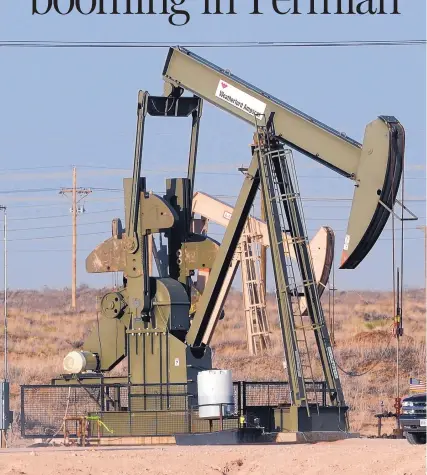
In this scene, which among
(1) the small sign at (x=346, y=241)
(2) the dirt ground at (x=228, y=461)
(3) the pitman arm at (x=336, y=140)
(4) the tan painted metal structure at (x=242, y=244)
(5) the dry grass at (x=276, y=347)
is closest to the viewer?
(2) the dirt ground at (x=228, y=461)

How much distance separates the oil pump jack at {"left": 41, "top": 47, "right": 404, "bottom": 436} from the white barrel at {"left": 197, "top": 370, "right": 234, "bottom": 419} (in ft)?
2.94

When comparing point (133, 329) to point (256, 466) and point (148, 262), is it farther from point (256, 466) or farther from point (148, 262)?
point (256, 466)

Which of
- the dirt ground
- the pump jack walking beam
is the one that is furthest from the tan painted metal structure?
the dirt ground

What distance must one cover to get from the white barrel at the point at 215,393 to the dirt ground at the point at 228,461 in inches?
93.4

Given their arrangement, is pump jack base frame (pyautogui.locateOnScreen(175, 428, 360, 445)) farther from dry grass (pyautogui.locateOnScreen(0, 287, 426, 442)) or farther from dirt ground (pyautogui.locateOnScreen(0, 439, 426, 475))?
dry grass (pyautogui.locateOnScreen(0, 287, 426, 442))

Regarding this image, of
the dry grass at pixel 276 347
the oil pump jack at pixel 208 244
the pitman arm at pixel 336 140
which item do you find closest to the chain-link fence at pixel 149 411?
the oil pump jack at pixel 208 244

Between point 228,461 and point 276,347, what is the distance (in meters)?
25.9

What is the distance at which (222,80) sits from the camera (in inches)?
931

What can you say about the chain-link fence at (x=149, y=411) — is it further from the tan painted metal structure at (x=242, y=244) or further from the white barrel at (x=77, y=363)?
the tan painted metal structure at (x=242, y=244)

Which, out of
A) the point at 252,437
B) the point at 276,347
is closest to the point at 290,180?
the point at 252,437

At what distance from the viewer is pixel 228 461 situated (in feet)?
61.7

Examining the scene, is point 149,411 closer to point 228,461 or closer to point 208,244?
point 208,244

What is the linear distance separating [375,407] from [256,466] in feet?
45.7

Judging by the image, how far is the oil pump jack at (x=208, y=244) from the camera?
72.9 feet
